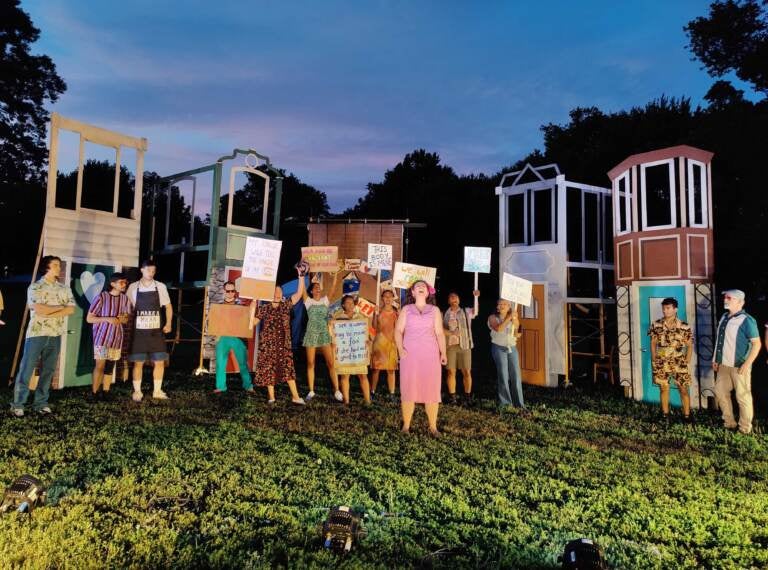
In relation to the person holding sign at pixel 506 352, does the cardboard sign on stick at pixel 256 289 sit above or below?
above

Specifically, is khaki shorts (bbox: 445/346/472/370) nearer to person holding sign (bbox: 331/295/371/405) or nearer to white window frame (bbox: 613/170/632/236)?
person holding sign (bbox: 331/295/371/405)

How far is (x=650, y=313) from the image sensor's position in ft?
31.4

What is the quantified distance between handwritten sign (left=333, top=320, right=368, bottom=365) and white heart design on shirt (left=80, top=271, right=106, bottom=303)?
4.22m

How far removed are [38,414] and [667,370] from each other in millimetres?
8151

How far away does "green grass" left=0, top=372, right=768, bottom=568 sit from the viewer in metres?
3.20

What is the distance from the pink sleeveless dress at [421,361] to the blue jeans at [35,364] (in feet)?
14.2

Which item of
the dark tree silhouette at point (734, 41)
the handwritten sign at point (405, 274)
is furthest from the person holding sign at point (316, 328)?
the dark tree silhouette at point (734, 41)

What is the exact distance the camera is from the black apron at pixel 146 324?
7.62 metres

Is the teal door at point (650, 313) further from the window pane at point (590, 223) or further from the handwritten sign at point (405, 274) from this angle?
the window pane at point (590, 223)

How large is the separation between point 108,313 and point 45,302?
112 centimetres

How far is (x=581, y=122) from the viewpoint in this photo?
27875mm

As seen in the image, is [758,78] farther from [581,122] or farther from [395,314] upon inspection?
[395,314]

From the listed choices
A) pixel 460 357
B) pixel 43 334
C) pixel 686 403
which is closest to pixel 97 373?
pixel 43 334

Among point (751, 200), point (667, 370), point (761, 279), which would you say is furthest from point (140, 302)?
point (761, 279)
